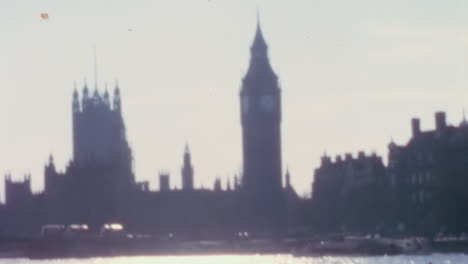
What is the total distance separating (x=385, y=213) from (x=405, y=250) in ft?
86.1

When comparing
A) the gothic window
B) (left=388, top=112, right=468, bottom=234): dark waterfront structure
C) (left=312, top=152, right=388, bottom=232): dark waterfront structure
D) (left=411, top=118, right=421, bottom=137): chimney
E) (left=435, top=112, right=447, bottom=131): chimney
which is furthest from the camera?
(left=312, top=152, right=388, bottom=232): dark waterfront structure

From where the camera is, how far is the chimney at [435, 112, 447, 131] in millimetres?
142500

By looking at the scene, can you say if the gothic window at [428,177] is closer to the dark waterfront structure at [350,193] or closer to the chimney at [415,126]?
the chimney at [415,126]

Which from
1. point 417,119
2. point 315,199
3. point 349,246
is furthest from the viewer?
point 315,199

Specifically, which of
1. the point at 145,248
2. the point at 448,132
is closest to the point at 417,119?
the point at 448,132

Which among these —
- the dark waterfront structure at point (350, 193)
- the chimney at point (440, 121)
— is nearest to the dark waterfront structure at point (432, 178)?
the chimney at point (440, 121)

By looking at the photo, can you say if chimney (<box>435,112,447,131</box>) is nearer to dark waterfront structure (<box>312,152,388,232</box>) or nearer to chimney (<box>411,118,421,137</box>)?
chimney (<box>411,118,421,137</box>)

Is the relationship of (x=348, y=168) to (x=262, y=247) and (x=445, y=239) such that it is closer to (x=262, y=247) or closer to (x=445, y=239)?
(x=262, y=247)

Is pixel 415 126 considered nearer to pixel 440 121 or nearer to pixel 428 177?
pixel 440 121

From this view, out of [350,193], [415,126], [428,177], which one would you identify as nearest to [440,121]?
[415,126]

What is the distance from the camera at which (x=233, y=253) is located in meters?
162

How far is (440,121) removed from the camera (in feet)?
469

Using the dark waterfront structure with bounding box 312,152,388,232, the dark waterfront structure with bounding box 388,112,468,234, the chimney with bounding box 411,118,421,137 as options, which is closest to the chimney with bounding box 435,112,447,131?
the dark waterfront structure with bounding box 388,112,468,234

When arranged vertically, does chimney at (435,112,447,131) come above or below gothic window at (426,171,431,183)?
above
